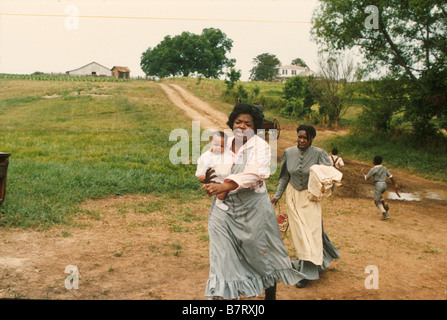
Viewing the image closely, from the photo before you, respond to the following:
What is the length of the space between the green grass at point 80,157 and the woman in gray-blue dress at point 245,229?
4714mm

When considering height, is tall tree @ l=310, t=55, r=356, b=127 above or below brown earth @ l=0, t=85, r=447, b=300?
above

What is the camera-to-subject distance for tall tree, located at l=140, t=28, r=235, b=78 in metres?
62.4

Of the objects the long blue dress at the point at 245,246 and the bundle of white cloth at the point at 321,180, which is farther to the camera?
the bundle of white cloth at the point at 321,180

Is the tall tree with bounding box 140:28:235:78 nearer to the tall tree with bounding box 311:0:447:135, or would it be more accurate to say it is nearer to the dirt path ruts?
the dirt path ruts

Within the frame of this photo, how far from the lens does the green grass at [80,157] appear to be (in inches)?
337

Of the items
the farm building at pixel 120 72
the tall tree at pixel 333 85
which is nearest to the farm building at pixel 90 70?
the farm building at pixel 120 72

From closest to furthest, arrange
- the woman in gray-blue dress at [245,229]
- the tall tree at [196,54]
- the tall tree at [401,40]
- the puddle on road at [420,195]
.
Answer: the woman in gray-blue dress at [245,229] → the puddle on road at [420,195] → the tall tree at [401,40] → the tall tree at [196,54]

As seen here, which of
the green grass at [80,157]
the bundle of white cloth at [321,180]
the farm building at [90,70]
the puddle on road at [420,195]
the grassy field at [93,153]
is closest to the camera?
the bundle of white cloth at [321,180]

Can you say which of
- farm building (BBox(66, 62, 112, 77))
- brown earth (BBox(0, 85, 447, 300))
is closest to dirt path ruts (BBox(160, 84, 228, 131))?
brown earth (BBox(0, 85, 447, 300))

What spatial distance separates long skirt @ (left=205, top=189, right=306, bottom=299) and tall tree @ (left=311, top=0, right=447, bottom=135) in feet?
43.4

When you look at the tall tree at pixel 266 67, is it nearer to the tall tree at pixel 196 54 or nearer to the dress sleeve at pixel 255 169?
the tall tree at pixel 196 54

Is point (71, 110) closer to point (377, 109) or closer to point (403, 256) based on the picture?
point (377, 109)

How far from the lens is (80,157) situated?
13.2 meters
